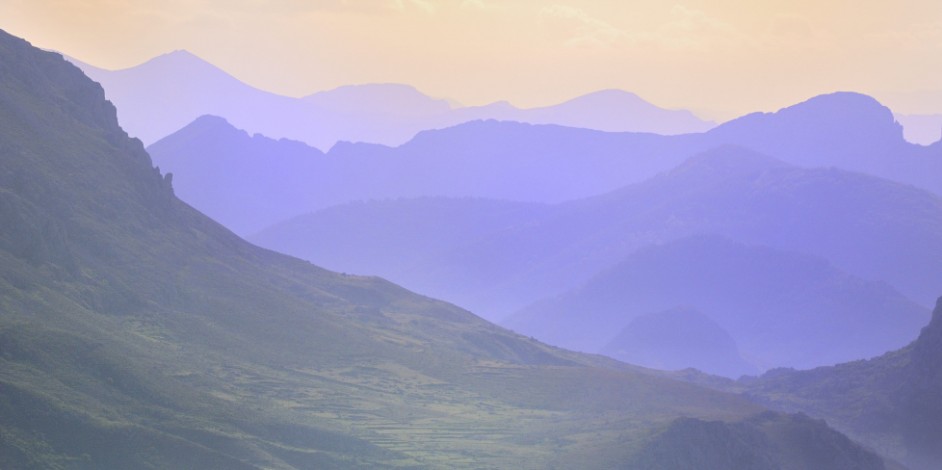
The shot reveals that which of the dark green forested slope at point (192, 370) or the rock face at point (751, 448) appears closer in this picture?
the dark green forested slope at point (192, 370)

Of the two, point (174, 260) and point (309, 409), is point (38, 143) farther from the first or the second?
point (309, 409)

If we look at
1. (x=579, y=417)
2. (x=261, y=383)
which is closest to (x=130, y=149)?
(x=261, y=383)

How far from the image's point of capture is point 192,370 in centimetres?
14362

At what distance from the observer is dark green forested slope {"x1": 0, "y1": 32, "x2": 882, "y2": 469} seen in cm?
11144

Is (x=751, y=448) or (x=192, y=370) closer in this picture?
(x=192, y=370)

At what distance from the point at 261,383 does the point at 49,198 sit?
34.5 metres

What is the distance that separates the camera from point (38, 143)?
167 metres

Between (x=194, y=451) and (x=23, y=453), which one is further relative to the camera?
(x=194, y=451)

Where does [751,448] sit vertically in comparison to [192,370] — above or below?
below

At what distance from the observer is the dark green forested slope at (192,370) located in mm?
111438

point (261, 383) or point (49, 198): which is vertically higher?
point (49, 198)

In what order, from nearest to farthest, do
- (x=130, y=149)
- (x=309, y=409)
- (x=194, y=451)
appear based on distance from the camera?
(x=194, y=451) → (x=309, y=409) → (x=130, y=149)

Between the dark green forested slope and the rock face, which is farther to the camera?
the rock face

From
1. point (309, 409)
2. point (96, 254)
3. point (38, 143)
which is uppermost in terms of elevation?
point (38, 143)
